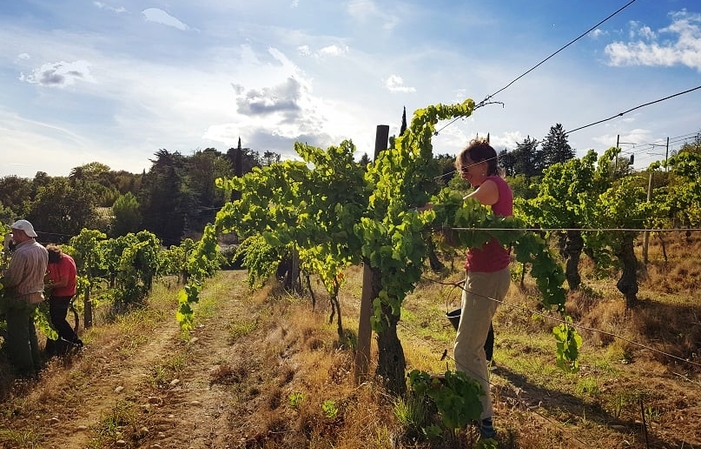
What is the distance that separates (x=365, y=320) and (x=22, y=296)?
4.34 metres

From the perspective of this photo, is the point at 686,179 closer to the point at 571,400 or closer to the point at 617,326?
the point at 617,326

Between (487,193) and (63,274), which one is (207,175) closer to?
(63,274)

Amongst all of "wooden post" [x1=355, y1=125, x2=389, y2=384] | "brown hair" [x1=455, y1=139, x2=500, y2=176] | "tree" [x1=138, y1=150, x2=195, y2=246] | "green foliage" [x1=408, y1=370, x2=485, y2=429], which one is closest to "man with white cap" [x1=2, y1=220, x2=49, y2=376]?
"wooden post" [x1=355, y1=125, x2=389, y2=384]

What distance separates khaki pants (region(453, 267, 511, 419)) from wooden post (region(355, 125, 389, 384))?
161cm

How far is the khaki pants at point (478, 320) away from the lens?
3082 millimetres

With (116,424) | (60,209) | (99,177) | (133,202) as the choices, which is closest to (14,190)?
(99,177)

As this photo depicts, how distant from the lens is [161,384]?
5676 mm

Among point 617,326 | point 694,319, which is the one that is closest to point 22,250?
point 617,326

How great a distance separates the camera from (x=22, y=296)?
17.5ft

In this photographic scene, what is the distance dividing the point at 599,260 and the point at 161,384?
9.20 metres

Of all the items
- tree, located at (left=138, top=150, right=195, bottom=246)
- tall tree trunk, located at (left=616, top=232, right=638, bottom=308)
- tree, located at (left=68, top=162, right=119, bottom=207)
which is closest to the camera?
tall tree trunk, located at (left=616, top=232, right=638, bottom=308)

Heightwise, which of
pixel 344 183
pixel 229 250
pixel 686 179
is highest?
pixel 686 179

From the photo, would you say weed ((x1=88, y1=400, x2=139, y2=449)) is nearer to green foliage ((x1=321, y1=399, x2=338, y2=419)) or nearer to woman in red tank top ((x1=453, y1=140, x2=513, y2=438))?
green foliage ((x1=321, y1=399, x2=338, y2=419))

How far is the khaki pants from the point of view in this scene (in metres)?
3.08
